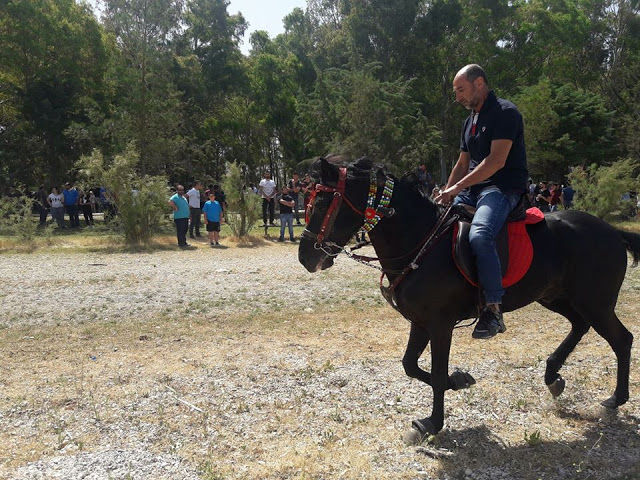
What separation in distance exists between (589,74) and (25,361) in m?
52.1

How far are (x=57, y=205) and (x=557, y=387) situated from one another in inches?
1021

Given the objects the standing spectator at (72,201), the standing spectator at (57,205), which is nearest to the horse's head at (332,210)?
the standing spectator at (57,205)

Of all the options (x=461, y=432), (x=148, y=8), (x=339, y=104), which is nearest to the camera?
(x=461, y=432)

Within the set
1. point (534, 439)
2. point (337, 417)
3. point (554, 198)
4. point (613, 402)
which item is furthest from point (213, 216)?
point (554, 198)

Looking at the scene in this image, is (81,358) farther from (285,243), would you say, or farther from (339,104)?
(339,104)

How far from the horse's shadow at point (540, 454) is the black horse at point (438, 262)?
0.25 metres

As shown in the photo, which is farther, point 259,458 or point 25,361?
point 25,361

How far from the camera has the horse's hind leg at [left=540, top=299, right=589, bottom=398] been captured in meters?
5.09

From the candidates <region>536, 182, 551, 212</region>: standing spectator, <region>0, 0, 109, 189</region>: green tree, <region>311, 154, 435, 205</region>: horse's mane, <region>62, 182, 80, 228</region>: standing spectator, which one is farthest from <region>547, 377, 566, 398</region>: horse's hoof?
<region>0, 0, 109, 189</region>: green tree

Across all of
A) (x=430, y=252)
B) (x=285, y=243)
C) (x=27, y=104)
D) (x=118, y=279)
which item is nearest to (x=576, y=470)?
(x=430, y=252)

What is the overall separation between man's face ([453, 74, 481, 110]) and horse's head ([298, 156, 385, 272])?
1051mm

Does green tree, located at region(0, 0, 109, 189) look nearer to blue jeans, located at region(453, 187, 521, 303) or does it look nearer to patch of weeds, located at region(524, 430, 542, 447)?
blue jeans, located at region(453, 187, 521, 303)

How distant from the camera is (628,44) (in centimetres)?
4556

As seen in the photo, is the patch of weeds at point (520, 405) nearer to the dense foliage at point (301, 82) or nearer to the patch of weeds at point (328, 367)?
the patch of weeds at point (328, 367)
